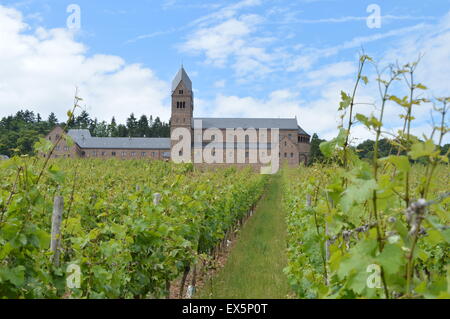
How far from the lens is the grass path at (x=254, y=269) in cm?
756

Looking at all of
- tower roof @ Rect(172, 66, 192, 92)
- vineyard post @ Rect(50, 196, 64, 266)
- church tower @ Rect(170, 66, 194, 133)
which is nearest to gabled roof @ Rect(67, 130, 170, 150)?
church tower @ Rect(170, 66, 194, 133)

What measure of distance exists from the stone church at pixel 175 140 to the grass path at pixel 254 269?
49924mm

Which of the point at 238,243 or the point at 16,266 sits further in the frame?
the point at 238,243

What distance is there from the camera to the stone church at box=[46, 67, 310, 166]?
2648 inches

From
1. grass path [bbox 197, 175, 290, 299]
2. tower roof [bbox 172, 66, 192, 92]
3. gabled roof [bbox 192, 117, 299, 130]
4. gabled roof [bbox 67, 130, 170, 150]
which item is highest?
tower roof [bbox 172, 66, 192, 92]

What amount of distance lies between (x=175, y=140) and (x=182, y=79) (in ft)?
35.4

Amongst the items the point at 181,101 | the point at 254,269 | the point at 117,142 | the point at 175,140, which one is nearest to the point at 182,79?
the point at 181,101

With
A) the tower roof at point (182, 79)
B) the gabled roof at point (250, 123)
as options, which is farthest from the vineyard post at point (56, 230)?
the gabled roof at point (250, 123)

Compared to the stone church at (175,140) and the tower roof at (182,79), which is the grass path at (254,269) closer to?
the stone church at (175,140)

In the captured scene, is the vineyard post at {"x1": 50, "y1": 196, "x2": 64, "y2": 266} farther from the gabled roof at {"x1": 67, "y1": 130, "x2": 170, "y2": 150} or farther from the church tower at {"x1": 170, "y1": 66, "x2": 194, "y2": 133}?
the gabled roof at {"x1": 67, "y1": 130, "x2": 170, "y2": 150}
